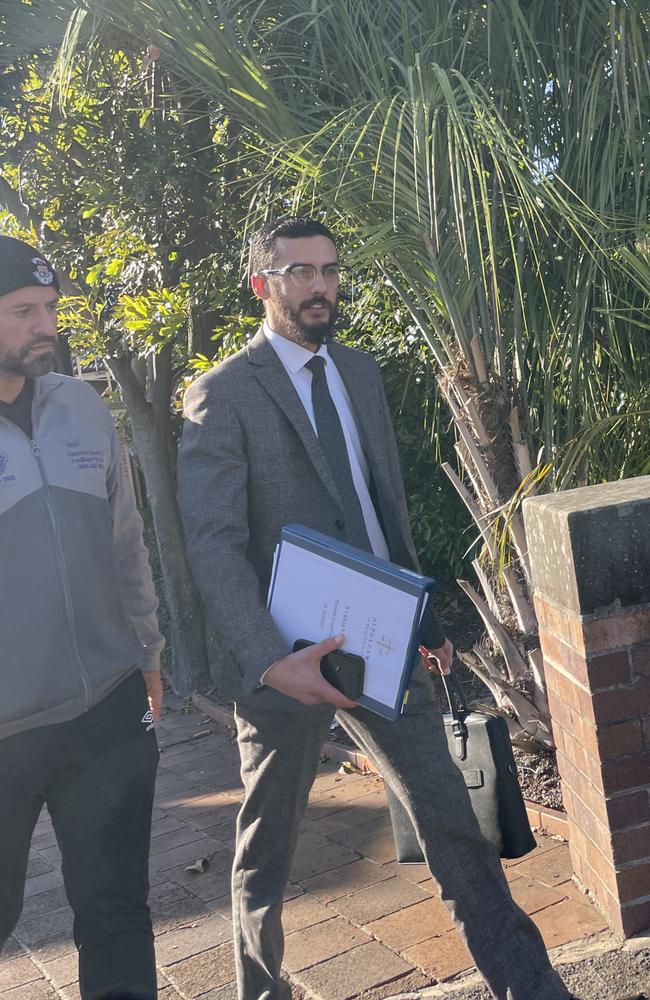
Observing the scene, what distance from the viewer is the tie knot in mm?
2947

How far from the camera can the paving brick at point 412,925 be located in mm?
3391

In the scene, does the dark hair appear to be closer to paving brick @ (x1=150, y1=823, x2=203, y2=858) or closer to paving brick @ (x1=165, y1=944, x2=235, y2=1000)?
paving brick @ (x1=165, y1=944, x2=235, y2=1000)

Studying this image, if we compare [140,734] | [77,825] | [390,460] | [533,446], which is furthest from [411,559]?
[533,446]

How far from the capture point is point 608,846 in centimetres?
304

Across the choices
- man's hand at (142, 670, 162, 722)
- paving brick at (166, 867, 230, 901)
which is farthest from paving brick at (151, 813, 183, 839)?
man's hand at (142, 670, 162, 722)

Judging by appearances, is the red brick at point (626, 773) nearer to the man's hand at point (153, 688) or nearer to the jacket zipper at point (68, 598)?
the man's hand at point (153, 688)

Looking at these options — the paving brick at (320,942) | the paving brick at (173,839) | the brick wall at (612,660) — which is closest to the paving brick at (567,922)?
the brick wall at (612,660)

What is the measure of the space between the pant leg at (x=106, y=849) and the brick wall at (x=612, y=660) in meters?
1.17

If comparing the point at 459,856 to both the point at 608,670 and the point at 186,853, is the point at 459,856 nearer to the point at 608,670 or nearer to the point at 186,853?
the point at 608,670

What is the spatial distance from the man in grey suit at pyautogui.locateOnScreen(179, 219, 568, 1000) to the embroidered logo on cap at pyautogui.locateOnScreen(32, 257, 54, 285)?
0.43m

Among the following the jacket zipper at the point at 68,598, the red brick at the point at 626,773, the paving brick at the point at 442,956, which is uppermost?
the jacket zipper at the point at 68,598

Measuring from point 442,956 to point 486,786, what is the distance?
545 millimetres

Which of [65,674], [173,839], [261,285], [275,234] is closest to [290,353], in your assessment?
[261,285]

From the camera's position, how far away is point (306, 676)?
250cm
